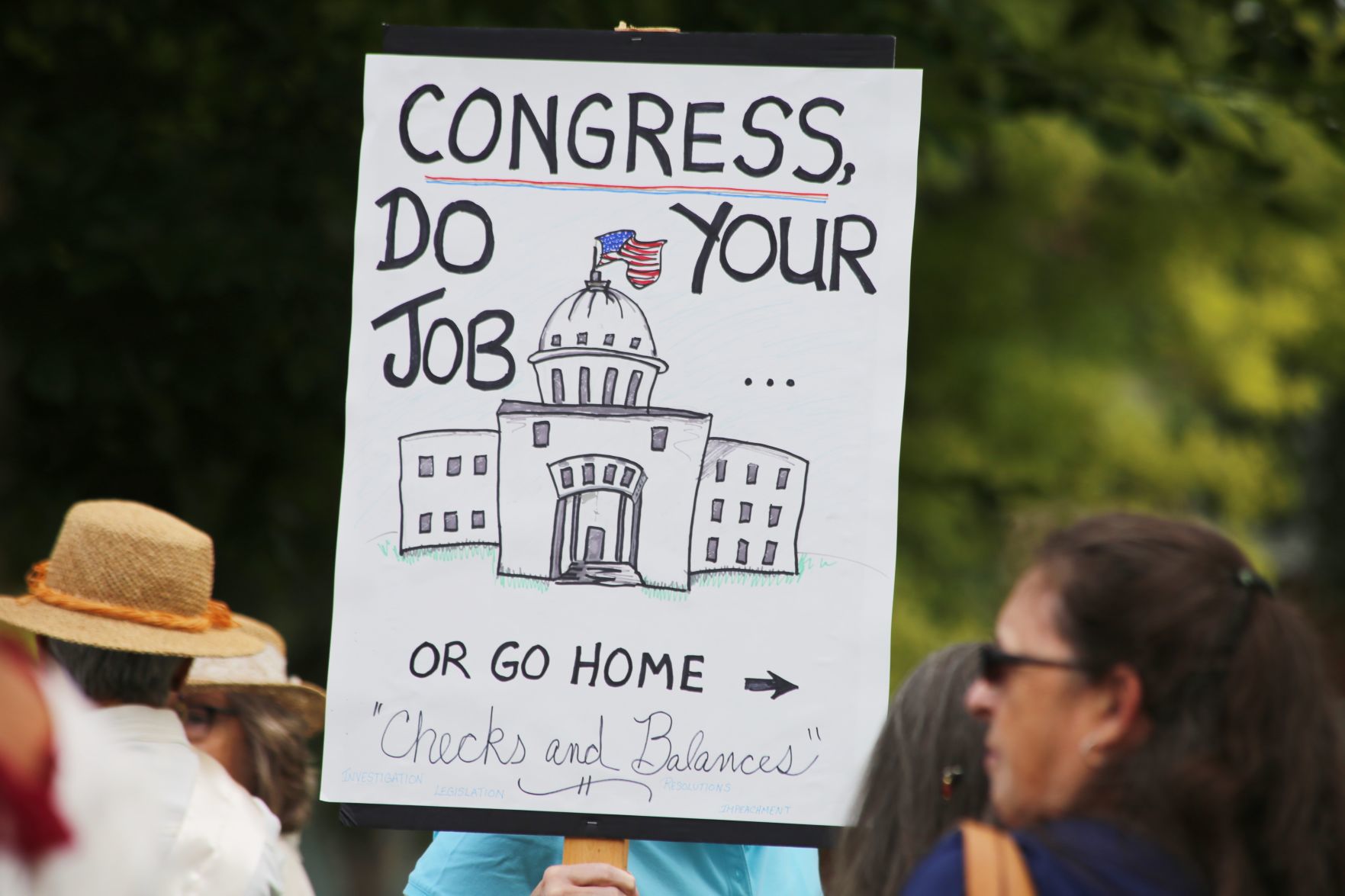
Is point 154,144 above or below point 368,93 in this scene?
above

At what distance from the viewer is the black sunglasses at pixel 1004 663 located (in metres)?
1.72

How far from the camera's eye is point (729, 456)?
2615 mm

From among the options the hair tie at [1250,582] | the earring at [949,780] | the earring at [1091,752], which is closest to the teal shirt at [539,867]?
the earring at [949,780]

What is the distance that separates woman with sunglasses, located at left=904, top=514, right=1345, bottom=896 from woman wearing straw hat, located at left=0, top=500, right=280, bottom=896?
4.45ft

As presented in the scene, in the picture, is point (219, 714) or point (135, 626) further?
point (219, 714)

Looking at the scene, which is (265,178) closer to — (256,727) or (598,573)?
(256,727)

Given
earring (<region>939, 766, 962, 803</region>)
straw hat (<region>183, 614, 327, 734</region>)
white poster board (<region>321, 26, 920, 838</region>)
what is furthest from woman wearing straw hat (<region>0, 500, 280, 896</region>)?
earring (<region>939, 766, 962, 803</region>)

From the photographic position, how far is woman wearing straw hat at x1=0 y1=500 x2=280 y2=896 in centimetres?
259

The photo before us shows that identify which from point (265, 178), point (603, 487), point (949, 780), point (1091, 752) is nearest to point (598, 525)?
point (603, 487)

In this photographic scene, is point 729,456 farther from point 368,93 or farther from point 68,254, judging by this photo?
point 68,254

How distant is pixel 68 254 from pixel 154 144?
466 mm

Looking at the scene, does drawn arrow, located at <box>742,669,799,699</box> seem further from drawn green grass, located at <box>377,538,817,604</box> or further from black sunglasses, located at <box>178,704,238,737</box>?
black sunglasses, located at <box>178,704,238,737</box>

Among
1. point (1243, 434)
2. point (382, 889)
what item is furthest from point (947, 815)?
point (382, 889)

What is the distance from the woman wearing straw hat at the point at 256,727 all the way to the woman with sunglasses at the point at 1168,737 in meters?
2.06
